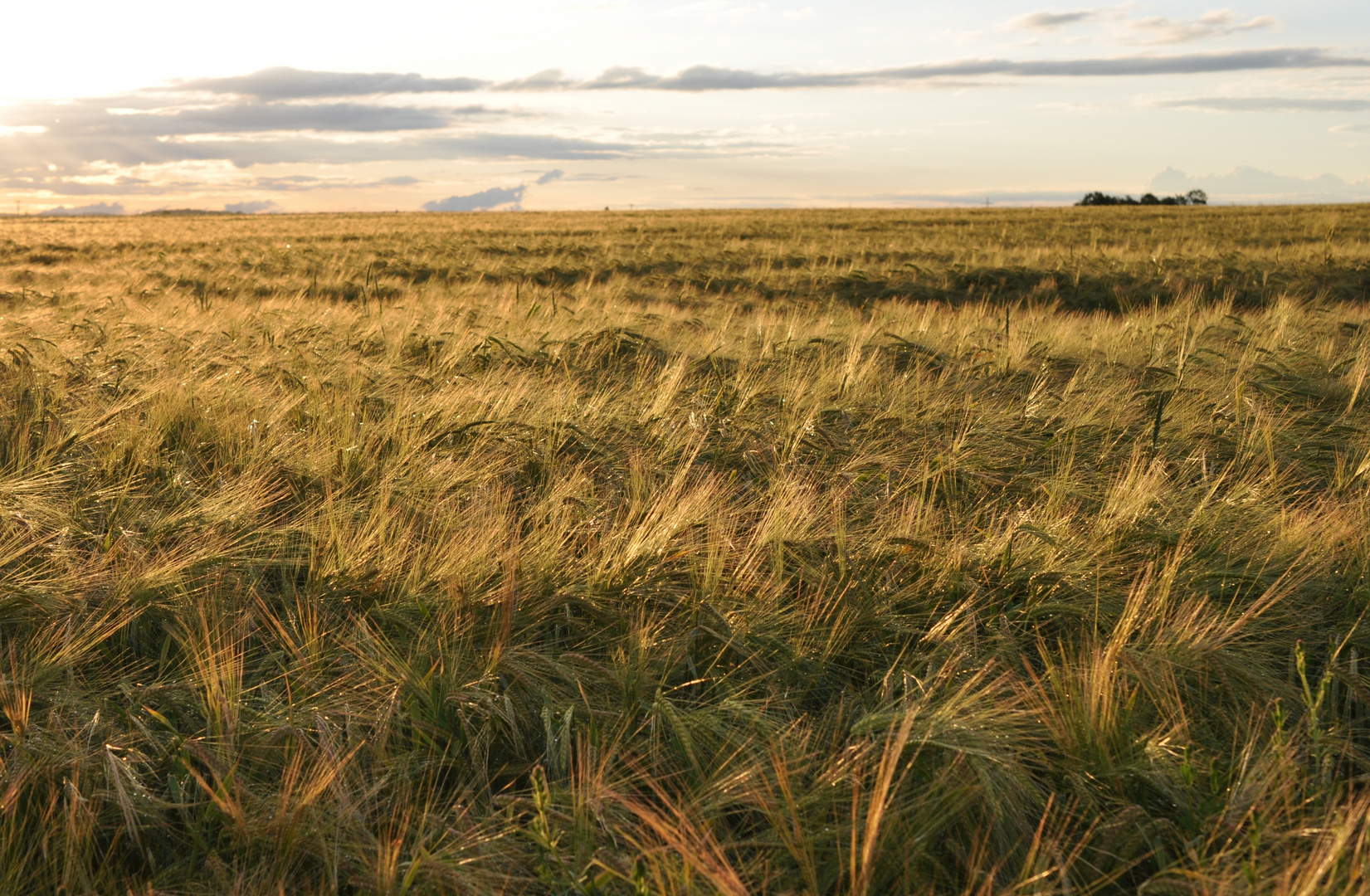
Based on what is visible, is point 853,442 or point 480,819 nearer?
point 480,819

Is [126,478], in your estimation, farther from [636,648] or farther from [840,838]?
[840,838]

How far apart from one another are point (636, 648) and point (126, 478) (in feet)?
8.33

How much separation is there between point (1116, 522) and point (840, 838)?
69.1 inches

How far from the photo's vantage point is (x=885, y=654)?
89.9 inches

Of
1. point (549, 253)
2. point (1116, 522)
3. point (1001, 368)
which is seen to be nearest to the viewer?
point (1116, 522)

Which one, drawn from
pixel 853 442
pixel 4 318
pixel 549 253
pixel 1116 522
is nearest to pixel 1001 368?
pixel 853 442

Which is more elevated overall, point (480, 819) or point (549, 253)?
point (549, 253)

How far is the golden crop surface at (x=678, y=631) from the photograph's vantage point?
5.22 feet

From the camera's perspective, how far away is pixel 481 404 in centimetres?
406

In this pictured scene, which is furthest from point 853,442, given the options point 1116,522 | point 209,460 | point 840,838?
point 209,460

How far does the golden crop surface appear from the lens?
159 centimetres

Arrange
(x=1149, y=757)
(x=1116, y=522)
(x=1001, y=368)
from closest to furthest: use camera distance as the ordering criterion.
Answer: (x=1149, y=757)
(x=1116, y=522)
(x=1001, y=368)

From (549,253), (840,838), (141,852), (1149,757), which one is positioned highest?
(549,253)

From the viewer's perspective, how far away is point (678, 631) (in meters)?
2.31
